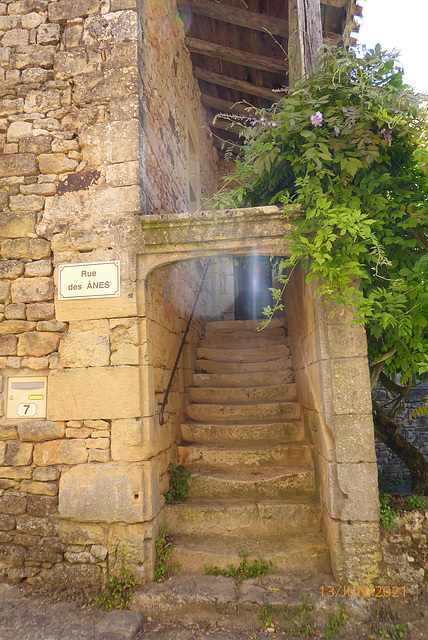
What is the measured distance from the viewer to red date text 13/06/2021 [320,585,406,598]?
2.54 m

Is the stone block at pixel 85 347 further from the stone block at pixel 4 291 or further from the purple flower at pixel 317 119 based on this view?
the purple flower at pixel 317 119

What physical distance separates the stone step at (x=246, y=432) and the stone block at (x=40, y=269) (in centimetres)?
196

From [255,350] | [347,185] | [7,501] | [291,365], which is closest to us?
[347,185]

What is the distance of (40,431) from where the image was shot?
9.55ft

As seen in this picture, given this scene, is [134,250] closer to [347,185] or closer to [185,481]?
[347,185]

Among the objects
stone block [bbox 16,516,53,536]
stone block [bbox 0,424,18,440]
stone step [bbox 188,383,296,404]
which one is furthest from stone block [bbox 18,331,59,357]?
stone step [bbox 188,383,296,404]

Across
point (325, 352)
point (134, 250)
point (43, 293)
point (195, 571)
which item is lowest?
point (195, 571)

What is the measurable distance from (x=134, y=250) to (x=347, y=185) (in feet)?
5.06

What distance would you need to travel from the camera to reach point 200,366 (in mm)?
4992

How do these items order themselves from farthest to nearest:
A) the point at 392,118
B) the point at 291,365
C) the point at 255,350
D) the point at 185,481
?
1. the point at 255,350
2. the point at 291,365
3. the point at 185,481
4. the point at 392,118

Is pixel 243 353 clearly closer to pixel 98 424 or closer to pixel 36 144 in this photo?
pixel 98 424

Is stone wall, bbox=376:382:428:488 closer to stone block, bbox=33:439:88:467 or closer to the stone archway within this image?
the stone archway

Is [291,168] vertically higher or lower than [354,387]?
higher

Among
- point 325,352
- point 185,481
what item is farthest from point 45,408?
point 325,352
